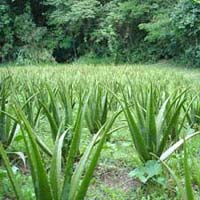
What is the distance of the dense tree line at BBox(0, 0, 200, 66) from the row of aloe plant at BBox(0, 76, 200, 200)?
991 cm

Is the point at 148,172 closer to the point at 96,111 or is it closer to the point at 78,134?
the point at 78,134

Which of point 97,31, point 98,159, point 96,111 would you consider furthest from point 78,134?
point 97,31

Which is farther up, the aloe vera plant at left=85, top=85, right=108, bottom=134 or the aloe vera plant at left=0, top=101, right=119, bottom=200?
the aloe vera plant at left=0, top=101, right=119, bottom=200

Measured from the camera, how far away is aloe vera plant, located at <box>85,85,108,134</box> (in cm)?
310

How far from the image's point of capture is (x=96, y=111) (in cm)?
311

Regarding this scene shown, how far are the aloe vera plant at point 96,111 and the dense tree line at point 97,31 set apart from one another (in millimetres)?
9501

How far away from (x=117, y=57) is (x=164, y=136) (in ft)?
44.1

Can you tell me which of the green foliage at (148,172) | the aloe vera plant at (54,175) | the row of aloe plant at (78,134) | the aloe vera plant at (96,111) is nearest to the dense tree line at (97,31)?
the aloe vera plant at (96,111)

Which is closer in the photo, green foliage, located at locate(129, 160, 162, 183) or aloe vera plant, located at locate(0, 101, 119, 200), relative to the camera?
aloe vera plant, located at locate(0, 101, 119, 200)

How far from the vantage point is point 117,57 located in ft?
51.1

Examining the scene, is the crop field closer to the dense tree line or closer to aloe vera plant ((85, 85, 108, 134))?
aloe vera plant ((85, 85, 108, 134))

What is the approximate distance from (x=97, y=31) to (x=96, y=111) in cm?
1304

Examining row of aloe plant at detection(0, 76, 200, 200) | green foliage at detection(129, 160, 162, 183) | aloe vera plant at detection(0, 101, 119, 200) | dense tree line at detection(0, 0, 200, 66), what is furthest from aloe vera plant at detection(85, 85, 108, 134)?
dense tree line at detection(0, 0, 200, 66)

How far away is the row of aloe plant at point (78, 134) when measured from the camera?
1.41 metres
